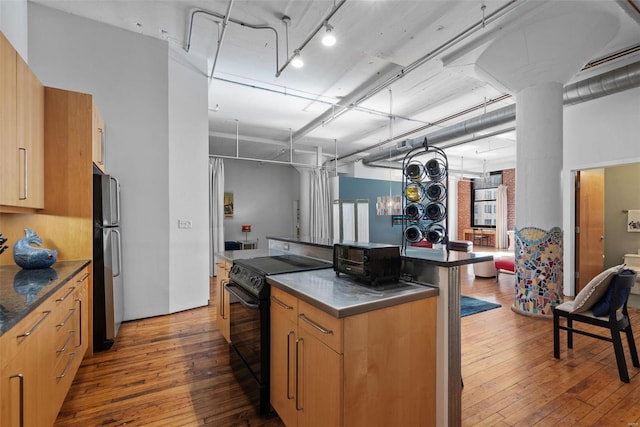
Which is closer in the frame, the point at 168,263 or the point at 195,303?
the point at 168,263

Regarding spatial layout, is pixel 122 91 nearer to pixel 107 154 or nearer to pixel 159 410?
pixel 107 154

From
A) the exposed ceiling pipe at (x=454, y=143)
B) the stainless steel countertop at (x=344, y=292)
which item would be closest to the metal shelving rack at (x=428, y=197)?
the stainless steel countertop at (x=344, y=292)

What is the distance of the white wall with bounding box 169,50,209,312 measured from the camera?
3898mm

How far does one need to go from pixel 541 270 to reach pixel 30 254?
200 inches

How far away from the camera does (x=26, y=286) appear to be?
175 cm

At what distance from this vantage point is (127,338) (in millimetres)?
3141

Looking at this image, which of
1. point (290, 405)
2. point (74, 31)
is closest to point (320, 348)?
point (290, 405)

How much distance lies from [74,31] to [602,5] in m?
5.32

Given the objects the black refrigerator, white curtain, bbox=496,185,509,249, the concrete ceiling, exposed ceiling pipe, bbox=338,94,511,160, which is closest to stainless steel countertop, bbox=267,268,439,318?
the black refrigerator

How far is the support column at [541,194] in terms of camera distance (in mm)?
3688

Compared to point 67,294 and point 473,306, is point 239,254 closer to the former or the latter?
point 67,294

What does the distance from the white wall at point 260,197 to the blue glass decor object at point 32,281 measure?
6.73 meters

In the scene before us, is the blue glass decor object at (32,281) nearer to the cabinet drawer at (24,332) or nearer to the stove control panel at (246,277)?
the cabinet drawer at (24,332)

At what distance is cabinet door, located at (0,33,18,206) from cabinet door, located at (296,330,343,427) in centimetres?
200
